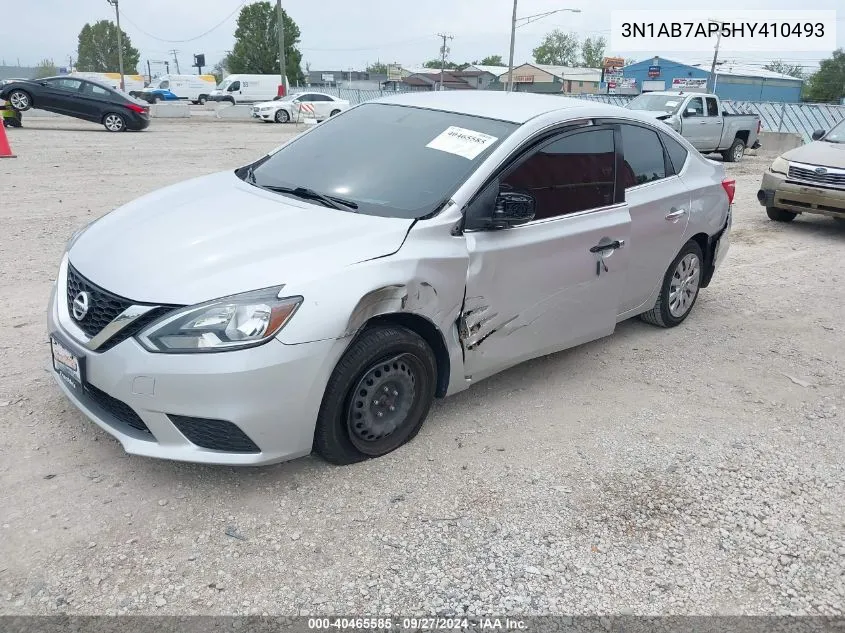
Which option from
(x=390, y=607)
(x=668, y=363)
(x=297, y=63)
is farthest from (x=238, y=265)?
(x=297, y=63)

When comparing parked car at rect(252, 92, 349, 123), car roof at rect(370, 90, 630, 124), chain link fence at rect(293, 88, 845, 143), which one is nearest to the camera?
car roof at rect(370, 90, 630, 124)

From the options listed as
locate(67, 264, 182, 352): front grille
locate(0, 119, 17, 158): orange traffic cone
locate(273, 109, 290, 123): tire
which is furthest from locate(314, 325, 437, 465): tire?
locate(273, 109, 290, 123): tire

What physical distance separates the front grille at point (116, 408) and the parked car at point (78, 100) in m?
19.8

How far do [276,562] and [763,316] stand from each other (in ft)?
15.8

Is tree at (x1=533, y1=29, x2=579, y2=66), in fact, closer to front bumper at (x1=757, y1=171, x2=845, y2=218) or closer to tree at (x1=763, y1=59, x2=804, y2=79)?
tree at (x1=763, y1=59, x2=804, y2=79)

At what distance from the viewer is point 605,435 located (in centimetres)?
375

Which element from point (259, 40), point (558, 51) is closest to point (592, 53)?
point (558, 51)

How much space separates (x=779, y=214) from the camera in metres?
9.92

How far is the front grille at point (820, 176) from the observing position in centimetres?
862

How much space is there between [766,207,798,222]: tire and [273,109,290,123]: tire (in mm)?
22781

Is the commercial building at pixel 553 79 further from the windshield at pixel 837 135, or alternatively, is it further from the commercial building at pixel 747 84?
the windshield at pixel 837 135

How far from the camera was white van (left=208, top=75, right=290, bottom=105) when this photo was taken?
44.7 meters

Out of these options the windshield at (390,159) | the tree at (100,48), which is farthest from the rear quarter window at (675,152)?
the tree at (100,48)

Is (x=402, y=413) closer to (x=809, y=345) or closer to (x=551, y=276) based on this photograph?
(x=551, y=276)
